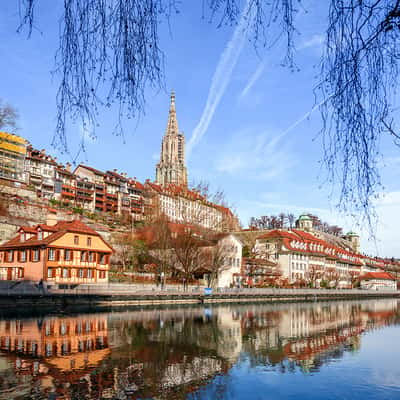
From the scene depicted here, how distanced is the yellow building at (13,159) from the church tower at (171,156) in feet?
271

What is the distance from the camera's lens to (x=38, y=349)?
19016 mm

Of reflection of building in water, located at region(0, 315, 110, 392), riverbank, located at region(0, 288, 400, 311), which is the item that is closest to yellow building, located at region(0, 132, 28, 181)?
riverbank, located at region(0, 288, 400, 311)

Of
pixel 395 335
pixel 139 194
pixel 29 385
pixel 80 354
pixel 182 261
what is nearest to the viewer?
pixel 29 385

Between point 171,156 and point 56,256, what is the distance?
130226 mm

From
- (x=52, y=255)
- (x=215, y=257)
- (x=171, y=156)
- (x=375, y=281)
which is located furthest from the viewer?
(x=171, y=156)

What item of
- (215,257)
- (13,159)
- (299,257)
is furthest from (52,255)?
(299,257)

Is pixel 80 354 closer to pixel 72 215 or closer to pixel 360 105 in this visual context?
pixel 360 105

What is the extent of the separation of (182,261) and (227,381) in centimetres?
4200

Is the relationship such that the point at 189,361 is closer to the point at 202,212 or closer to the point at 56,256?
the point at 56,256

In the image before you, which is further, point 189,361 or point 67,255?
point 67,255

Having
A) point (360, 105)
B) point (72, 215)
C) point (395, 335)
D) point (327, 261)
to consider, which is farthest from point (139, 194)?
point (360, 105)

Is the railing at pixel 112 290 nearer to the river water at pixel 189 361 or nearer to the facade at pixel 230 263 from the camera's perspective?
the facade at pixel 230 263

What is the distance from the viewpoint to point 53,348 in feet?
63.6

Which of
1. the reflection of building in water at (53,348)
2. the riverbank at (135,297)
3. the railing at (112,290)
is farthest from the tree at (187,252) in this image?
the reflection of building in water at (53,348)
